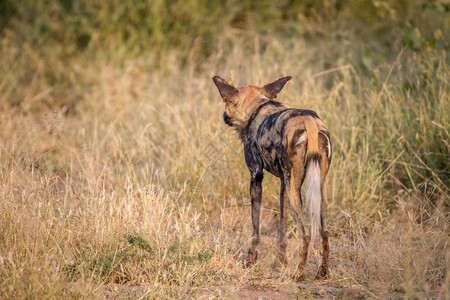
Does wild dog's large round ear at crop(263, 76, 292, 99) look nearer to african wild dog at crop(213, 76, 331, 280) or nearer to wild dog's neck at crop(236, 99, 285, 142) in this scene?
african wild dog at crop(213, 76, 331, 280)

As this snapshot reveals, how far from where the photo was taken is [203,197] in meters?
5.21

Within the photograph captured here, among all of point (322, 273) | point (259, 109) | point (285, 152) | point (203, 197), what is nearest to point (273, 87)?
point (259, 109)

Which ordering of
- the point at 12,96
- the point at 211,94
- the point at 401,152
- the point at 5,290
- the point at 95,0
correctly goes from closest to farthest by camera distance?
the point at 5,290 < the point at 401,152 < the point at 211,94 < the point at 12,96 < the point at 95,0

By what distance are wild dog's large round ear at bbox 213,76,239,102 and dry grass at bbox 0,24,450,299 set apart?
2.20 feet

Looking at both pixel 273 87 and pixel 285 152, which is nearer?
pixel 285 152

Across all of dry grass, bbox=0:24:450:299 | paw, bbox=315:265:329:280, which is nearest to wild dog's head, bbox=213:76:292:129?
dry grass, bbox=0:24:450:299

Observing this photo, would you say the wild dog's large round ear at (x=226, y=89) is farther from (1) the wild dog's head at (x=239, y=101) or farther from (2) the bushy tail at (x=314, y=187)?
(2) the bushy tail at (x=314, y=187)

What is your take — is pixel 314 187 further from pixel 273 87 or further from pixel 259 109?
pixel 273 87

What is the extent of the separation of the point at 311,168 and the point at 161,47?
7290mm

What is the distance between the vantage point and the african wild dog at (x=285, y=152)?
12.5 feet

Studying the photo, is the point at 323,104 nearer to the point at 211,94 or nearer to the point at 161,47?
the point at 211,94

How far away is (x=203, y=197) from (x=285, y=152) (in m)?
1.51

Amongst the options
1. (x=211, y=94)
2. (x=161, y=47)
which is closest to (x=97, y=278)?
(x=211, y=94)

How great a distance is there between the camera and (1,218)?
391cm
